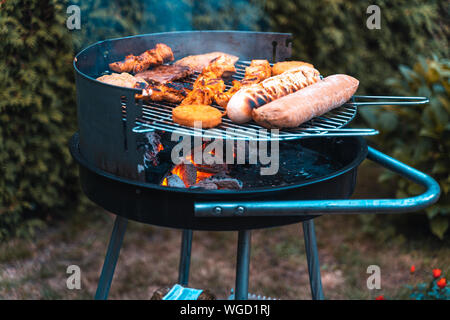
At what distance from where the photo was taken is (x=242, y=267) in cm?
208

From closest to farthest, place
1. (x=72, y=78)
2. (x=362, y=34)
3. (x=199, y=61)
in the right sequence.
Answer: (x=199, y=61) < (x=72, y=78) < (x=362, y=34)

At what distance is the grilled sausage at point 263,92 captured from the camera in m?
1.90

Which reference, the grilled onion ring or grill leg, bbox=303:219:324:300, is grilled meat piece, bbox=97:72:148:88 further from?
grill leg, bbox=303:219:324:300

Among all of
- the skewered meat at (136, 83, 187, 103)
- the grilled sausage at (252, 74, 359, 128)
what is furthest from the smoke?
the grilled sausage at (252, 74, 359, 128)

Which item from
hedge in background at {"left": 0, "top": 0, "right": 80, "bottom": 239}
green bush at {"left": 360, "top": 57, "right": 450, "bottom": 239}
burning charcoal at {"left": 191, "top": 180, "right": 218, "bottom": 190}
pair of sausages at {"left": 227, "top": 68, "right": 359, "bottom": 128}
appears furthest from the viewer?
green bush at {"left": 360, "top": 57, "right": 450, "bottom": 239}

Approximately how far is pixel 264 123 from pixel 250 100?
4.8 inches

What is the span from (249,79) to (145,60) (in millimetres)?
532

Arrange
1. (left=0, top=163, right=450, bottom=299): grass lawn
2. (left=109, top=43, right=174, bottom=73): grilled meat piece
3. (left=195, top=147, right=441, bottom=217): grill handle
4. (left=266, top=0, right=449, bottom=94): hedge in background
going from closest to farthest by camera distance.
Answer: (left=195, top=147, right=441, bottom=217): grill handle, (left=109, top=43, right=174, bottom=73): grilled meat piece, (left=0, top=163, right=450, bottom=299): grass lawn, (left=266, top=0, right=449, bottom=94): hedge in background

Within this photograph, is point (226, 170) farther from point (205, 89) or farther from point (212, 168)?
point (205, 89)

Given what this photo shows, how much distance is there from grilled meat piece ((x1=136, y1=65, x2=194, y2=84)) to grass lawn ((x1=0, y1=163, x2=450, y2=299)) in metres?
1.73

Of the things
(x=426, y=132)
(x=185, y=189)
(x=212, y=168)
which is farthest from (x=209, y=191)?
(x=426, y=132)

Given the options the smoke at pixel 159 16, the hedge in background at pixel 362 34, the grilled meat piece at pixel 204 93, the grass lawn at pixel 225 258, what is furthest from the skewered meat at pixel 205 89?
the hedge in background at pixel 362 34

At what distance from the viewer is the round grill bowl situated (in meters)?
1.80

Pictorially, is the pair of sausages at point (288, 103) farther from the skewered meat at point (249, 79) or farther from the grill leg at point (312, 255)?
the grill leg at point (312, 255)
